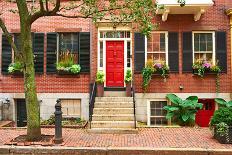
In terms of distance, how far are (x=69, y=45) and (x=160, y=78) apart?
14.8 feet

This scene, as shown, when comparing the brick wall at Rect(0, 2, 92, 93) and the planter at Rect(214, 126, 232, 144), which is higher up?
the brick wall at Rect(0, 2, 92, 93)

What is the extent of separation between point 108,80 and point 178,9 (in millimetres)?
4541

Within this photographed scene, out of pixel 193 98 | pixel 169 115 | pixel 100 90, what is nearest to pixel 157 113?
pixel 169 115

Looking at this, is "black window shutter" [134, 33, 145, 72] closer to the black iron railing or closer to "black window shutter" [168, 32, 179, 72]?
"black window shutter" [168, 32, 179, 72]

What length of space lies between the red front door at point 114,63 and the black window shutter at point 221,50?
4.42 m

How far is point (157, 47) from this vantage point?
53.3ft

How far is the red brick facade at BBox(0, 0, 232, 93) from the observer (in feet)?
52.4

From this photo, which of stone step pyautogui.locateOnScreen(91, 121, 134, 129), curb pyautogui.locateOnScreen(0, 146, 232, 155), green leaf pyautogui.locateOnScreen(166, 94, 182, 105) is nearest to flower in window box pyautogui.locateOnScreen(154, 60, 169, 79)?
green leaf pyautogui.locateOnScreen(166, 94, 182, 105)

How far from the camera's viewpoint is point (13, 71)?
52.7 ft

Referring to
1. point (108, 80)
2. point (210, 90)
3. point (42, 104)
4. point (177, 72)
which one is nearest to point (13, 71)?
point (42, 104)

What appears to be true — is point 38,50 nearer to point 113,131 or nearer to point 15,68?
point 15,68

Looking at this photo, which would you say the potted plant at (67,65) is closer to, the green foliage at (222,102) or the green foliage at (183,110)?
the green foliage at (183,110)

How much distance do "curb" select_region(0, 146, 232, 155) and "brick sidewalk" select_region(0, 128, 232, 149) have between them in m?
0.43

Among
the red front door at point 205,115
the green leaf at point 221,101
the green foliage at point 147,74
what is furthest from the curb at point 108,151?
the green foliage at point 147,74
